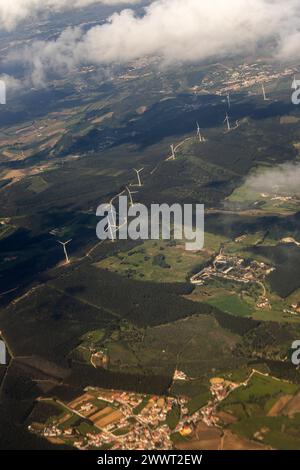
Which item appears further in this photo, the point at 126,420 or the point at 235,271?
the point at 235,271

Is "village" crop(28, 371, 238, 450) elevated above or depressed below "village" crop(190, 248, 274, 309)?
above

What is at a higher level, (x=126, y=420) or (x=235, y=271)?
(x=126, y=420)

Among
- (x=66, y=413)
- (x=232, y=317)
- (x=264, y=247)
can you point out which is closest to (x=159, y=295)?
(x=232, y=317)

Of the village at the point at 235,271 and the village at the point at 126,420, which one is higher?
the village at the point at 126,420

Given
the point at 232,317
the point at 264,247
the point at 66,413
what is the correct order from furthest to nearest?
the point at 264,247, the point at 232,317, the point at 66,413

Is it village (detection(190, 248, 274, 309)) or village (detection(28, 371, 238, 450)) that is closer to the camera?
village (detection(28, 371, 238, 450))

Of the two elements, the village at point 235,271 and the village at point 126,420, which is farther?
the village at point 235,271
